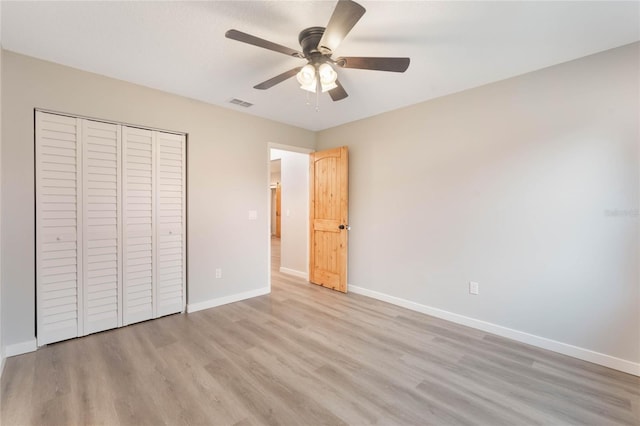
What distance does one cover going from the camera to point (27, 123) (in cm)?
243

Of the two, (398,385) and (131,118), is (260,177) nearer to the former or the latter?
(131,118)

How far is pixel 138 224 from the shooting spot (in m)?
3.04

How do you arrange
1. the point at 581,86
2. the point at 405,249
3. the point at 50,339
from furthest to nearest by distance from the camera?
the point at 405,249, the point at 50,339, the point at 581,86

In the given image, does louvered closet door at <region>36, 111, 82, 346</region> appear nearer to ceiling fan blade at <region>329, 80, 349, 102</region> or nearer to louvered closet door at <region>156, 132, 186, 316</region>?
louvered closet door at <region>156, 132, 186, 316</region>

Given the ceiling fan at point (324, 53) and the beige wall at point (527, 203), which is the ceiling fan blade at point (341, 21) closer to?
the ceiling fan at point (324, 53)

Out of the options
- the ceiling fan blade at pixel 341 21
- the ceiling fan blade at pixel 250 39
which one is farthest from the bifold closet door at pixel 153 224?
the ceiling fan blade at pixel 341 21

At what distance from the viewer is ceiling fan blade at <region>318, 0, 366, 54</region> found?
1458 mm

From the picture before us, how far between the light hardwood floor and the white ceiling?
2.53 metres

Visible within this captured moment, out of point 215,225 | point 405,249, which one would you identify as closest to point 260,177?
point 215,225

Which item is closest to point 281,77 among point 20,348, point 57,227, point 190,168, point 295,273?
point 190,168

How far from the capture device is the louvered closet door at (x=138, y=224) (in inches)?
117

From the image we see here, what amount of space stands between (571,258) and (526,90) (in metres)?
1.56

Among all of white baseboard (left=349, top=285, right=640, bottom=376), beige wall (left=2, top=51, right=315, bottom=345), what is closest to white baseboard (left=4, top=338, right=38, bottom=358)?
beige wall (left=2, top=51, right=315, bottom=345)

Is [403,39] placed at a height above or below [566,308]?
above
